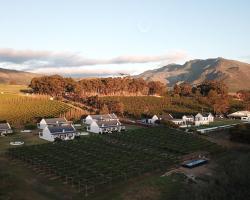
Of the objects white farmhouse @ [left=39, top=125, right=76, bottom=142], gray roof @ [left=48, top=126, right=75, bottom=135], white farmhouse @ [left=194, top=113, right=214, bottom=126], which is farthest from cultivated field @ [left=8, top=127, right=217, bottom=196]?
white farmhouse @ [left=194, top=113, right=214, bottom=126]

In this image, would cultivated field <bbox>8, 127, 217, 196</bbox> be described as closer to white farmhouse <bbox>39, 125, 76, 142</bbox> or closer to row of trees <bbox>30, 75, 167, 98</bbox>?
white farmhouse <bbox>39, 125, 76, 142</bbox>

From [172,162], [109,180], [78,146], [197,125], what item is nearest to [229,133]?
[197,125]

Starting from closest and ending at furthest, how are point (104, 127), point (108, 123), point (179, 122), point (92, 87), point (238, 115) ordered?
point (104, 127)
point (108, 123)
point (179, 122)
point (238, 115)
point (92, 87)

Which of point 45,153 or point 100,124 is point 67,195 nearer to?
point 45,153

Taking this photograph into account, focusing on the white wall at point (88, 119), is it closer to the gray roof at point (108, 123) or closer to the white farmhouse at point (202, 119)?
the gray roof at point (108, 123)

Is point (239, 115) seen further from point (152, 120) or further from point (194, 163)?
point (194, 163)

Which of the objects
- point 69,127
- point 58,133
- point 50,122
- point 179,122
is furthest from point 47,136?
point 179,122

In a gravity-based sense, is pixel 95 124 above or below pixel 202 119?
above

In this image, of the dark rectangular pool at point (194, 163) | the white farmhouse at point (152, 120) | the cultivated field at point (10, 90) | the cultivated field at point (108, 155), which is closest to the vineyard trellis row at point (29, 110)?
the white farmhouse at point (152, 120)
